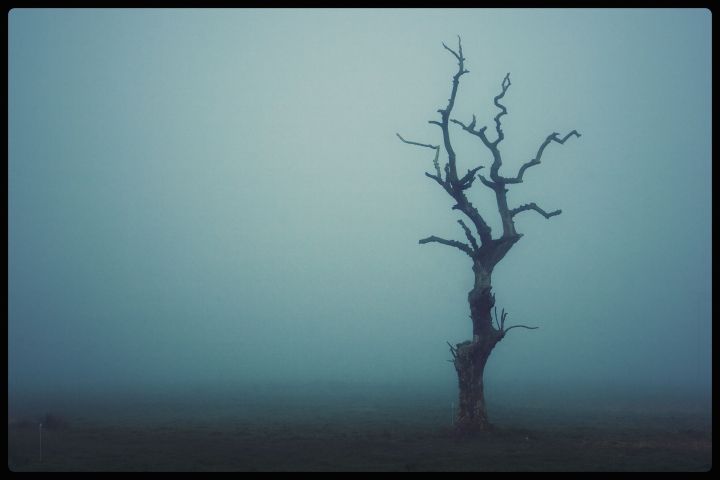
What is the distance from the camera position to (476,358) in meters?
25.9

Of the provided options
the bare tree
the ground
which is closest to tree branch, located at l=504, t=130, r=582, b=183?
the bare tree

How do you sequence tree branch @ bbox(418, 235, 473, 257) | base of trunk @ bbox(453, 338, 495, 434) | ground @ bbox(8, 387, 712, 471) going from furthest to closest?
1. tree branch @ bbox(418, 235, 473, 257)
2. base of trunk @ bbox(453, 338, 495, 434)
3. ground @ bbox(8, 387, 712, 471)

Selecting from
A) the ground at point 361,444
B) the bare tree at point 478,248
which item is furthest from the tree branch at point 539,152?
the ground at point 361,444

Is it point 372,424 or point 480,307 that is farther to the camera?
point 372,424

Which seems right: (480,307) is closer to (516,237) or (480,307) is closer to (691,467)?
(516,237)

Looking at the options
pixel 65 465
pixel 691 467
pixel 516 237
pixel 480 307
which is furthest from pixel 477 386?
pixel 65 465

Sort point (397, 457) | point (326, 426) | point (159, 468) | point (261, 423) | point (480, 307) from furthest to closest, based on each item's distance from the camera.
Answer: point (261, 423) → point (326, 426) → point (480, 307) → point (397, 457) → point (159, 468)

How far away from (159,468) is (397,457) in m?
6.57

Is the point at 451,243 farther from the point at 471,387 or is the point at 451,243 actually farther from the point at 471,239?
the point at 471,387

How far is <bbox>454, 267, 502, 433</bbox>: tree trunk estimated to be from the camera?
25328 mm

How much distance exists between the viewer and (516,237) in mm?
26625

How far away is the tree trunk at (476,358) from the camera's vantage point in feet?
83.1

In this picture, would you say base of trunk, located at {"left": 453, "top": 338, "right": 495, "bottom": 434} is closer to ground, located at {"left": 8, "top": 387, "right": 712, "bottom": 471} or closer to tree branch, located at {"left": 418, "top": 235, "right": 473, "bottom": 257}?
ground, located at {"left": 8, "top": 387, "right": 712, "bottom": 471}

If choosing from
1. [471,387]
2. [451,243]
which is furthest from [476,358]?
[451,243]
